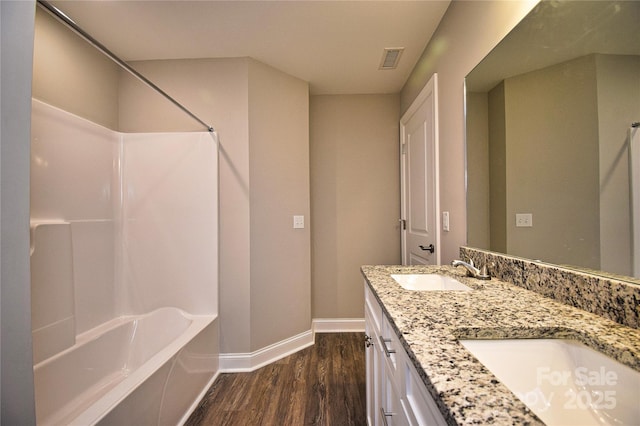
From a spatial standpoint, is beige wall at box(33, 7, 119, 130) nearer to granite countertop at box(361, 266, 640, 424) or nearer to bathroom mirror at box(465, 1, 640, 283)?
granite countertop at box(361, 266, 640, 424)

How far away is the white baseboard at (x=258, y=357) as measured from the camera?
6.57 feet

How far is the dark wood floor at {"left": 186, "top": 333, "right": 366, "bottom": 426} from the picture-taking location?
149 cm

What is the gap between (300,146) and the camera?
2387 mm

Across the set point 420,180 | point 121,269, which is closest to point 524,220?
point 420,180

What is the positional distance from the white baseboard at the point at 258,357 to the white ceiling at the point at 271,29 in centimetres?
243

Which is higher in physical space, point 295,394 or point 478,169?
point 478,169

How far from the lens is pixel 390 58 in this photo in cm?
212

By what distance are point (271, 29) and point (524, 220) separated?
6.29 ft

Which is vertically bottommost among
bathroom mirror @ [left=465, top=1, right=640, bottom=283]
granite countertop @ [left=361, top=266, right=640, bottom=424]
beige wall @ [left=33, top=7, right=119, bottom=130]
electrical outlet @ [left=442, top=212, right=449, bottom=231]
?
granite countertop @ [left=361, top=266, right=640, bottom=424]

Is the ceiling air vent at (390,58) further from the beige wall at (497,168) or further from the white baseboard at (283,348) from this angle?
the white baseboard at (283,348)

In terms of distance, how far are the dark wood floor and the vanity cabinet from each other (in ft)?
1.31

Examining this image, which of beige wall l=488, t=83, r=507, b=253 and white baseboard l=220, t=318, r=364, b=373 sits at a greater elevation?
beige wall l=488, t=83, r=507, b=253

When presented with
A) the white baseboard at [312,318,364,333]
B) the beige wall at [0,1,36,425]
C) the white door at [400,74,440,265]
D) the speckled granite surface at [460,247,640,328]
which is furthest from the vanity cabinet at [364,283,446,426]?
the white baseboard at [312,318,364,333]

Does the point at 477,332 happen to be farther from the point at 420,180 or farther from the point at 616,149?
the point at 420,180
